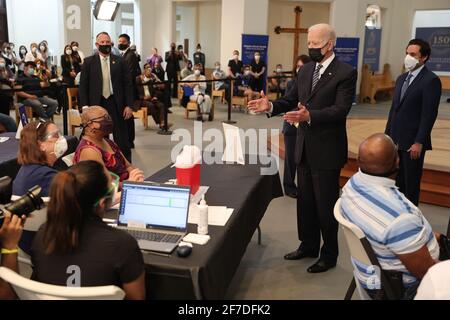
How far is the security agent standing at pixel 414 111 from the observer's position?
11.5 feet

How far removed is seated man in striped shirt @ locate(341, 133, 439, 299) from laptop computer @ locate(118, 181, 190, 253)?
2.41 ft

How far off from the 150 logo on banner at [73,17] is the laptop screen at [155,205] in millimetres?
10829

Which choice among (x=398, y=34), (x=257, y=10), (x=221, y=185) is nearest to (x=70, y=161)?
(x=221, y=185)

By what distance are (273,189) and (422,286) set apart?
7.17 feet

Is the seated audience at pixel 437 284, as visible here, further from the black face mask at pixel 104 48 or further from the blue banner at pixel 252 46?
the blue banner at pixel 252 46

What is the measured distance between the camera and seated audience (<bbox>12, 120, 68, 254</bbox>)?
235cm

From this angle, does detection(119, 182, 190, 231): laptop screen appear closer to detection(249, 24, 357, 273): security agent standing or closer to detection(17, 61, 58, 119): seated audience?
detection(249, 24, 357, 273): security agent standing

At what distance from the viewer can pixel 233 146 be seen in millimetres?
3330

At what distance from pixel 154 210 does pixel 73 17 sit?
10.9m

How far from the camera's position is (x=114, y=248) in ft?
A: 5.40

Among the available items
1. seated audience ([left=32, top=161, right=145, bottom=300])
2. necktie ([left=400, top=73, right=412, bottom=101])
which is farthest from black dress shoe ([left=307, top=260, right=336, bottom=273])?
seated audience ([left=32, top=161, right=145, bottom=300])

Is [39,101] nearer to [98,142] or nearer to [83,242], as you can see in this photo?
[98,142]

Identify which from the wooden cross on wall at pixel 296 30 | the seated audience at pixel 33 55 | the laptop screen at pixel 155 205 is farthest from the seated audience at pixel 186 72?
the laptop screen at pixel 155 205

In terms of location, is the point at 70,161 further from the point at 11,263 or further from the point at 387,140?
the point at 387,140
